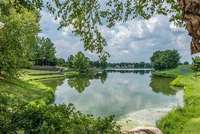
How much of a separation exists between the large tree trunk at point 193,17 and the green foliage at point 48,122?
5.44 meters

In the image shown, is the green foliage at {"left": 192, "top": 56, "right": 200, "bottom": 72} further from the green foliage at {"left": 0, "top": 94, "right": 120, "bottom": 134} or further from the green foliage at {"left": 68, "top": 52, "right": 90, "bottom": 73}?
the green foliage at {"left": 68, "top": 52, "right": 90, "bottom": 73}

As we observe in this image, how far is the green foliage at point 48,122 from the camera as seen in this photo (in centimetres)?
1143

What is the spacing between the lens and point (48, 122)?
469 inches

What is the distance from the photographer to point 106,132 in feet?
39.7

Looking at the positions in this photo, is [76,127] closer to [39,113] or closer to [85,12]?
[39,113]

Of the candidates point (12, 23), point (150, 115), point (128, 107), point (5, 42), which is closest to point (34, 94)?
point (128, 107)

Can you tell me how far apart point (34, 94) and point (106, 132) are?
4549 centimetres

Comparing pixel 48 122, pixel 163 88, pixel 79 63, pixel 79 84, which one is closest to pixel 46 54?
pixel 79 63

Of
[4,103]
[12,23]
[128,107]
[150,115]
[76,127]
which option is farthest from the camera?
[128,107]

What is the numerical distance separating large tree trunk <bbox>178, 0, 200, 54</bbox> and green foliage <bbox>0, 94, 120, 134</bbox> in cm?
544

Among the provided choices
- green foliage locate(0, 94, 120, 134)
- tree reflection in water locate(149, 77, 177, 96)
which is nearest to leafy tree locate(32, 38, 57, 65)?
tree reflection in water locate(149, 77, 177, 96)

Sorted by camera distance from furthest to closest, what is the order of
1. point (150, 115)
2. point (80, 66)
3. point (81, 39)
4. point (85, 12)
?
point (80, 66)
point (150, 115)
point (81, 39)
point (85, 12)

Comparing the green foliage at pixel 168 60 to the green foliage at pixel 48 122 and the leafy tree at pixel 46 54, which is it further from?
the green foliage at pixel 48 122

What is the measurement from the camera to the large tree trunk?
20.6ft
